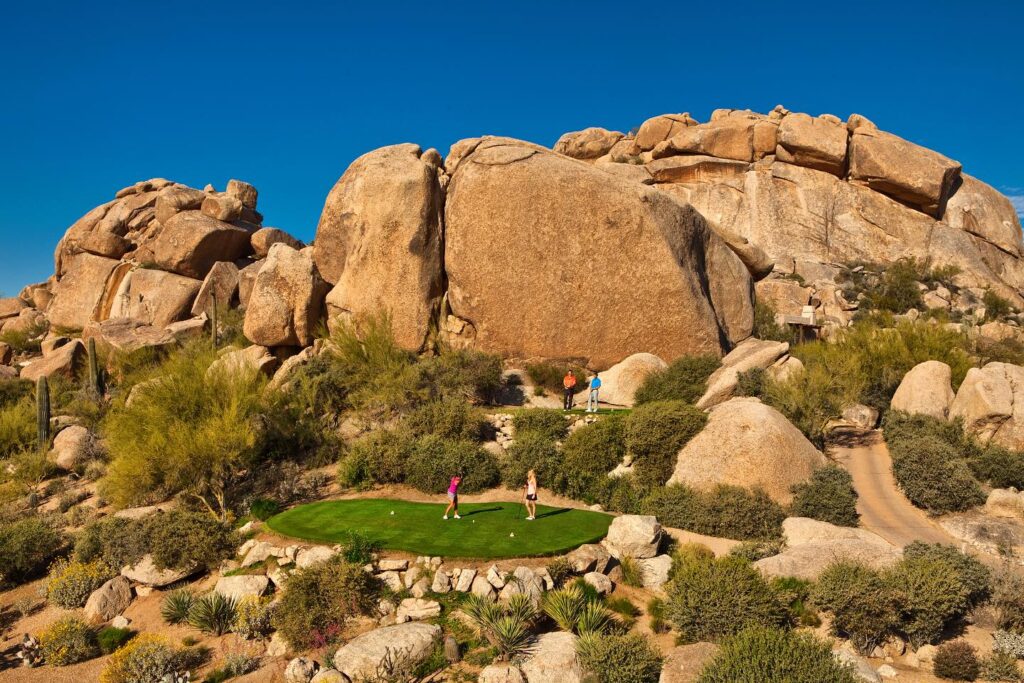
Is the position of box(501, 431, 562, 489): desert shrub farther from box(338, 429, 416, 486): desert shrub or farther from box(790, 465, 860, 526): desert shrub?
box(790, 465, 860, 526): desert shrub

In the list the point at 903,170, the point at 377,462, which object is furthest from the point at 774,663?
the point at 903,170

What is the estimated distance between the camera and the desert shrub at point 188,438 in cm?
1908

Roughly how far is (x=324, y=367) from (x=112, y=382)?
49.2ft

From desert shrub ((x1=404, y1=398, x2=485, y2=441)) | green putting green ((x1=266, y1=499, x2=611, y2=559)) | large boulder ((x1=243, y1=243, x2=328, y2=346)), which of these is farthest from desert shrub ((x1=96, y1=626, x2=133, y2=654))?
large boulder ((x1=243, y1=243, x2=328, y2=346))

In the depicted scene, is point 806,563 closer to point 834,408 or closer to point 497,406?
point 834,408

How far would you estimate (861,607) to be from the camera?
11.5 m

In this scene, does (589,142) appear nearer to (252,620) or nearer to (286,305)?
(286,305)

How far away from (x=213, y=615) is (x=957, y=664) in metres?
14.2

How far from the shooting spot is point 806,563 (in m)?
13.3

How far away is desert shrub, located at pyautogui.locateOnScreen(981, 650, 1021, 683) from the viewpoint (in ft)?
33.8

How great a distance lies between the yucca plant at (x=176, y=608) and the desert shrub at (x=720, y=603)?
10661 millimetres

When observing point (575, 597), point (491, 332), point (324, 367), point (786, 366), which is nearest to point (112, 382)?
point (324, 367)

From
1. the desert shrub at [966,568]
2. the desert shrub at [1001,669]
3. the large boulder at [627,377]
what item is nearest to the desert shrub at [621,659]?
the desert shrub at [1001,669]

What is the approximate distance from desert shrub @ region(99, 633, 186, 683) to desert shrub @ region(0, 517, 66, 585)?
21.6 feet
